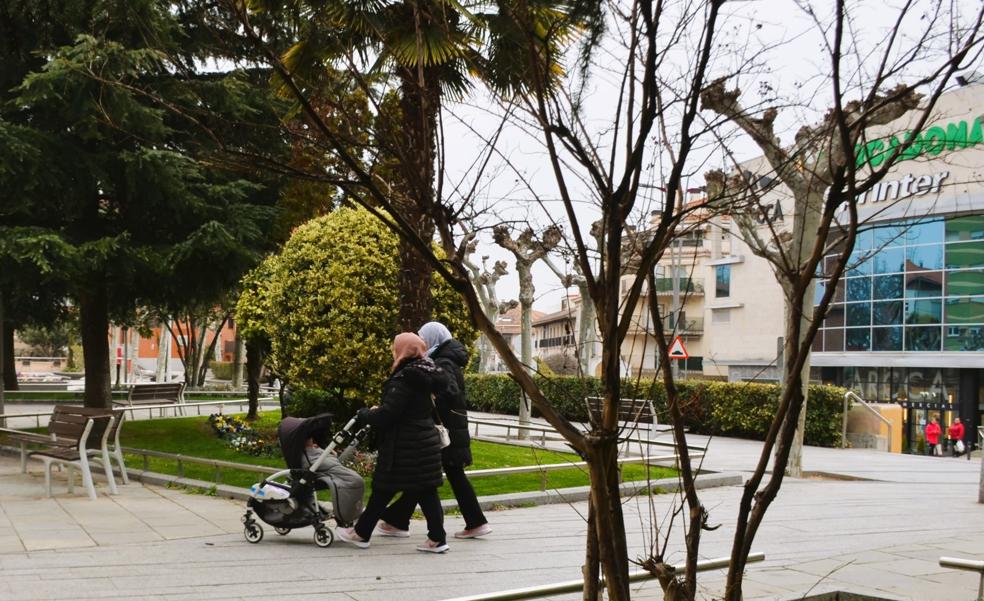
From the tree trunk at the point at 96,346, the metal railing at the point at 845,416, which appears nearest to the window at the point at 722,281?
the metal railing at the point at 845,416

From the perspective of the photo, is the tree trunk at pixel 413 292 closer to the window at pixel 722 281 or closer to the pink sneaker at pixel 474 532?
the pink sneaker at pixel 474 532

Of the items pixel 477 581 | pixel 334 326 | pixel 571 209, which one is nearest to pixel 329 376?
pixel 334 326

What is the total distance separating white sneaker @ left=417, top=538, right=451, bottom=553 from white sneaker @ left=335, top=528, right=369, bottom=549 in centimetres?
45

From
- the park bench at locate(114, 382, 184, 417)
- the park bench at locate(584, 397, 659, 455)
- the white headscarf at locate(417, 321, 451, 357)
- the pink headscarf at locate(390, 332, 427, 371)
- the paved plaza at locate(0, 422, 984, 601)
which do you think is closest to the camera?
the park bench at locate(584, 397, 659, 455)

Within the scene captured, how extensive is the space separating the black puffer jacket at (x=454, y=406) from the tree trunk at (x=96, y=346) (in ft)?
32.2

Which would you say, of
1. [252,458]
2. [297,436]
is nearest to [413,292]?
[252,458]

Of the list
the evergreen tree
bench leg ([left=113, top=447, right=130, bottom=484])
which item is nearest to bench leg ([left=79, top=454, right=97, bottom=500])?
bench leg ([left=113, top=447, right=130, bottom=484])

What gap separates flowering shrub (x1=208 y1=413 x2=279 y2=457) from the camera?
1422cm

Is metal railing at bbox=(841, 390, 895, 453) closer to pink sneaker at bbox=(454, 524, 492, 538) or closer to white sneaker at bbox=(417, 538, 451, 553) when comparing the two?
pink sneaker at bbox=(454, 524, 492, 538)

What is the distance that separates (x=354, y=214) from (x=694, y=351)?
65529 mm

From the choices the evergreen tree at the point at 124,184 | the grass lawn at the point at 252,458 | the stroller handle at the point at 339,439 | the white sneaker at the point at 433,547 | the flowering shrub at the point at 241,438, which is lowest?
the grass lawn at the point at 252,458

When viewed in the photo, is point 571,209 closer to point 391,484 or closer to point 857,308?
point 391,484

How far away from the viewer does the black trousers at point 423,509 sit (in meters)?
8.08

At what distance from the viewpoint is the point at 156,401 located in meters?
20.6
